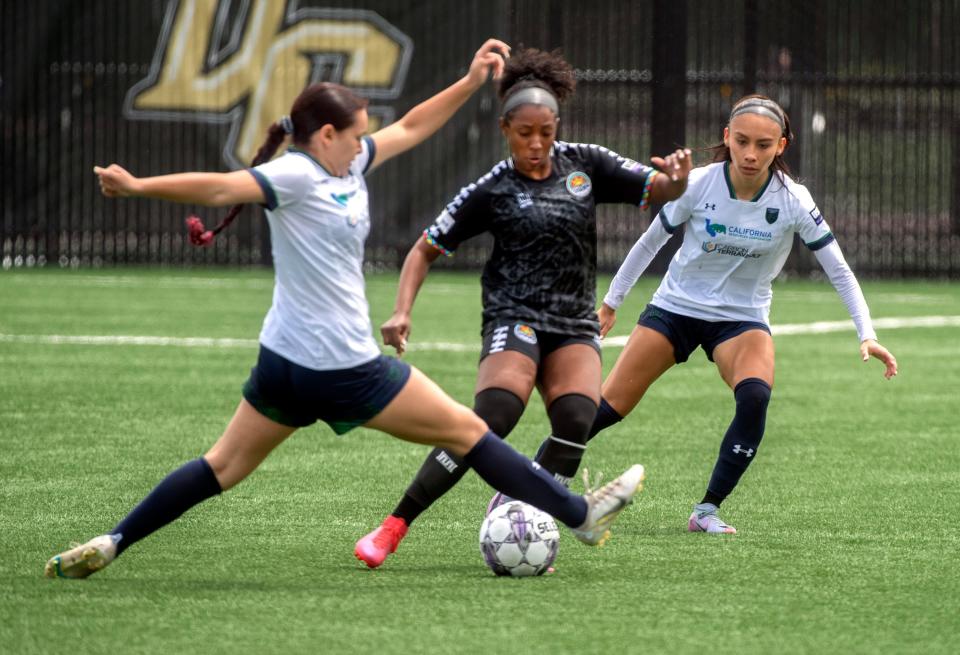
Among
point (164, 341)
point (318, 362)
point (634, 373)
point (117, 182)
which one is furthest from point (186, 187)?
point (164, 341)

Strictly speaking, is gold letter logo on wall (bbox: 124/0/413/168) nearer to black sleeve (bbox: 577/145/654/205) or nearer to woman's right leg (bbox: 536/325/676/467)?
woman's right leg (bbox: 536/325/676/467)

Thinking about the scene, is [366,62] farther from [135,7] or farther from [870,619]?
[870,619]

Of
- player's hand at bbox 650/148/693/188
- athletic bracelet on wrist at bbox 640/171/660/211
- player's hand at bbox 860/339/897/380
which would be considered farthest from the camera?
player's hand at bbox 860/339/897/380

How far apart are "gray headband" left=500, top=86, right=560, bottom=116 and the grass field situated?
1.76m

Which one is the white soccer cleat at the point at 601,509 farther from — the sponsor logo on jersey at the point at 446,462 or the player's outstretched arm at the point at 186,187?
the player's outstretched arm at the point at 186,187

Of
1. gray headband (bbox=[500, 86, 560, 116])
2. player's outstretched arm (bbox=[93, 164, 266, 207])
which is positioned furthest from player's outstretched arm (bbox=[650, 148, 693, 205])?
player's outstretched arm (bbox=[93, 164, 266, 207])

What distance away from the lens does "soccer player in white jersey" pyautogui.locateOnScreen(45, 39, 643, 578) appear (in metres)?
5.84

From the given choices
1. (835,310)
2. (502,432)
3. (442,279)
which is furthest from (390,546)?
(442,279)

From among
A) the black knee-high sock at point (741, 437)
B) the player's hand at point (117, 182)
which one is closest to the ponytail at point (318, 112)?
the player's hand at point (117, 182)

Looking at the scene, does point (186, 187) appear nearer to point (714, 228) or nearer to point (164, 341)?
point (714, 228)

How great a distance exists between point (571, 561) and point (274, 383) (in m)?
1.51

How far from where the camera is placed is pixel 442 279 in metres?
22.1

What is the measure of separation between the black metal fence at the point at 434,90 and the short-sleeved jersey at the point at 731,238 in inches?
559

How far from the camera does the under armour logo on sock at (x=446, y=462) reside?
657 centimetres
